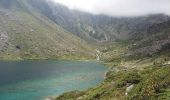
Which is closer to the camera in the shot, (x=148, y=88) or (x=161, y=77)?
(x=148, y=88)

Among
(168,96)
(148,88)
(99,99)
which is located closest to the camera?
(168,96)

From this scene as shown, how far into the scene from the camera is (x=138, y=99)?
9538 centimetres

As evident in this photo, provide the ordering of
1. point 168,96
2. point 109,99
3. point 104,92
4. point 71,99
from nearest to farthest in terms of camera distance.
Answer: point 168,96 < point 109,99 < point 104,92 < point 71,99

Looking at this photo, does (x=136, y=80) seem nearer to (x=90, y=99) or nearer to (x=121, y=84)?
(x=121, y=84)

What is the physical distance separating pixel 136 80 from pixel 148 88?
68.8 metres

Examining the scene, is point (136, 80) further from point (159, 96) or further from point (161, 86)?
point (159, 96)

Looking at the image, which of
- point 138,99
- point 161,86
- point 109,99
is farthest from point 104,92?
point 138,99

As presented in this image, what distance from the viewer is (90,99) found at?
532ft

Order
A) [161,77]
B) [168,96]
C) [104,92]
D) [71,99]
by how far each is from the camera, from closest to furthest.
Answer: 1. [168,96]
2. [161,77]
3. [104,92]
4. [71,99]

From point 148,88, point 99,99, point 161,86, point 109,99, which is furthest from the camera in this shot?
point 99,99

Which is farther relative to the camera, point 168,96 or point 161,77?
point 161,77

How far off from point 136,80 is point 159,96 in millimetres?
76439

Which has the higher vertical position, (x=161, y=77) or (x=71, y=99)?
(x=161, y=77)

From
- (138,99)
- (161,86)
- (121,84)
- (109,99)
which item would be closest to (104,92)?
(121,84)
